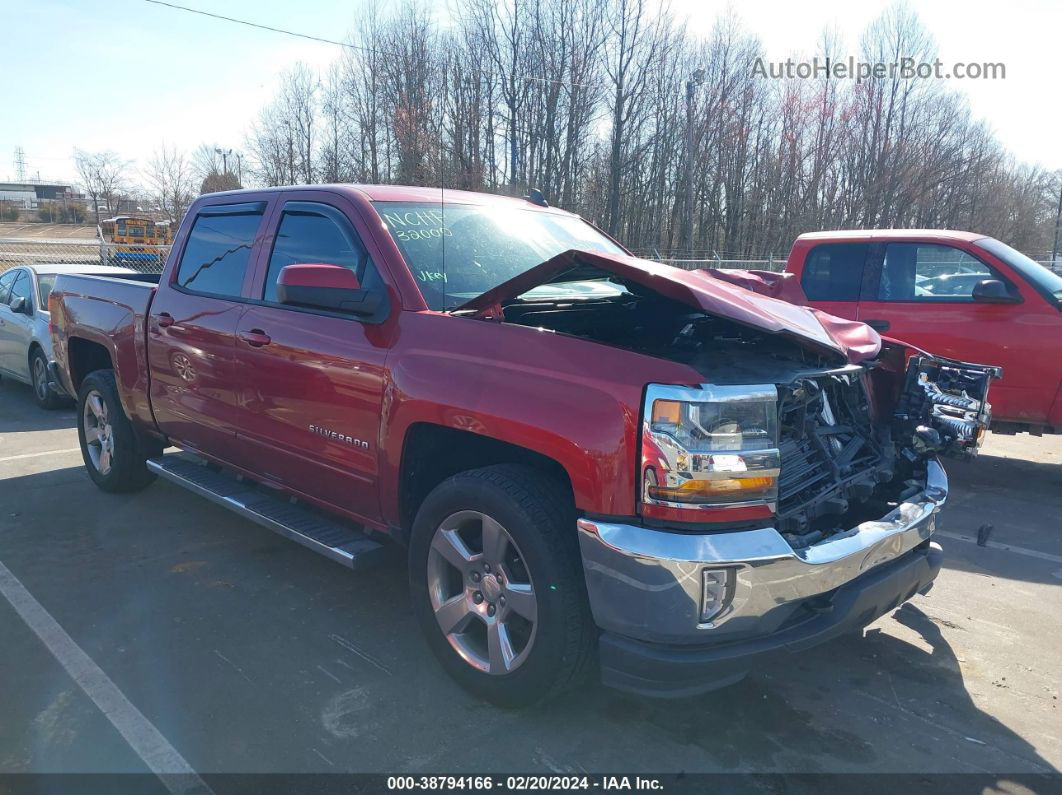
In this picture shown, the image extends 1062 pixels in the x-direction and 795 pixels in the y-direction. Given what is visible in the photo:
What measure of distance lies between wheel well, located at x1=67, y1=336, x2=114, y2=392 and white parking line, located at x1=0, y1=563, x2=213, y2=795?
93.4 inches

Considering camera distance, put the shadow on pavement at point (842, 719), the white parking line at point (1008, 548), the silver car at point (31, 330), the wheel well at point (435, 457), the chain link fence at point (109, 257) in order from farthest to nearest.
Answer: the chain link fence at point (109, 257) < the silver car at point (31, 330) < the white parking line at point (1008, 548) < the wheel well at point (435, 457) < the shadow on pavement at point (842, 719)

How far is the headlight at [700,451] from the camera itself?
96.3 inches

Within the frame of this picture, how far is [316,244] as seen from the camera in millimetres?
3896

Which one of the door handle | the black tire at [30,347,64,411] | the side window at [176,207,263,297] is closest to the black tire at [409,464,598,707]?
the door handle

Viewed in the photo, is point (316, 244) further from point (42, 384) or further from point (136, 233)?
point (136, 233)

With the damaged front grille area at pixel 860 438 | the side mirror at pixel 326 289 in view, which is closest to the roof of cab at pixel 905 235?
the damaged front grille area at pixel 860 438

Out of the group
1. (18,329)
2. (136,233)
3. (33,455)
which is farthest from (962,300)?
(136,233)

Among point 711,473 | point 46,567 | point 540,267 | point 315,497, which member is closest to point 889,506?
point 711,473

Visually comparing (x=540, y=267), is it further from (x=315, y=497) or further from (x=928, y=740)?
(x=928, y=740)

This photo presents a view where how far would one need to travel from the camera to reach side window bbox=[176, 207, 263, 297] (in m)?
4.33

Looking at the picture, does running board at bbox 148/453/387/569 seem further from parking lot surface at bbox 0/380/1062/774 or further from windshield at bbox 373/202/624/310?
windshield at bbox 373/202/624/310

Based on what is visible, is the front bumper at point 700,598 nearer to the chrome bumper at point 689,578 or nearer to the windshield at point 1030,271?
the chrome bumper at point 689,578

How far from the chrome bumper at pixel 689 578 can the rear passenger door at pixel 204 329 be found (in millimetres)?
2597

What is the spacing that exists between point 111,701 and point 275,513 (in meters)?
1.16
